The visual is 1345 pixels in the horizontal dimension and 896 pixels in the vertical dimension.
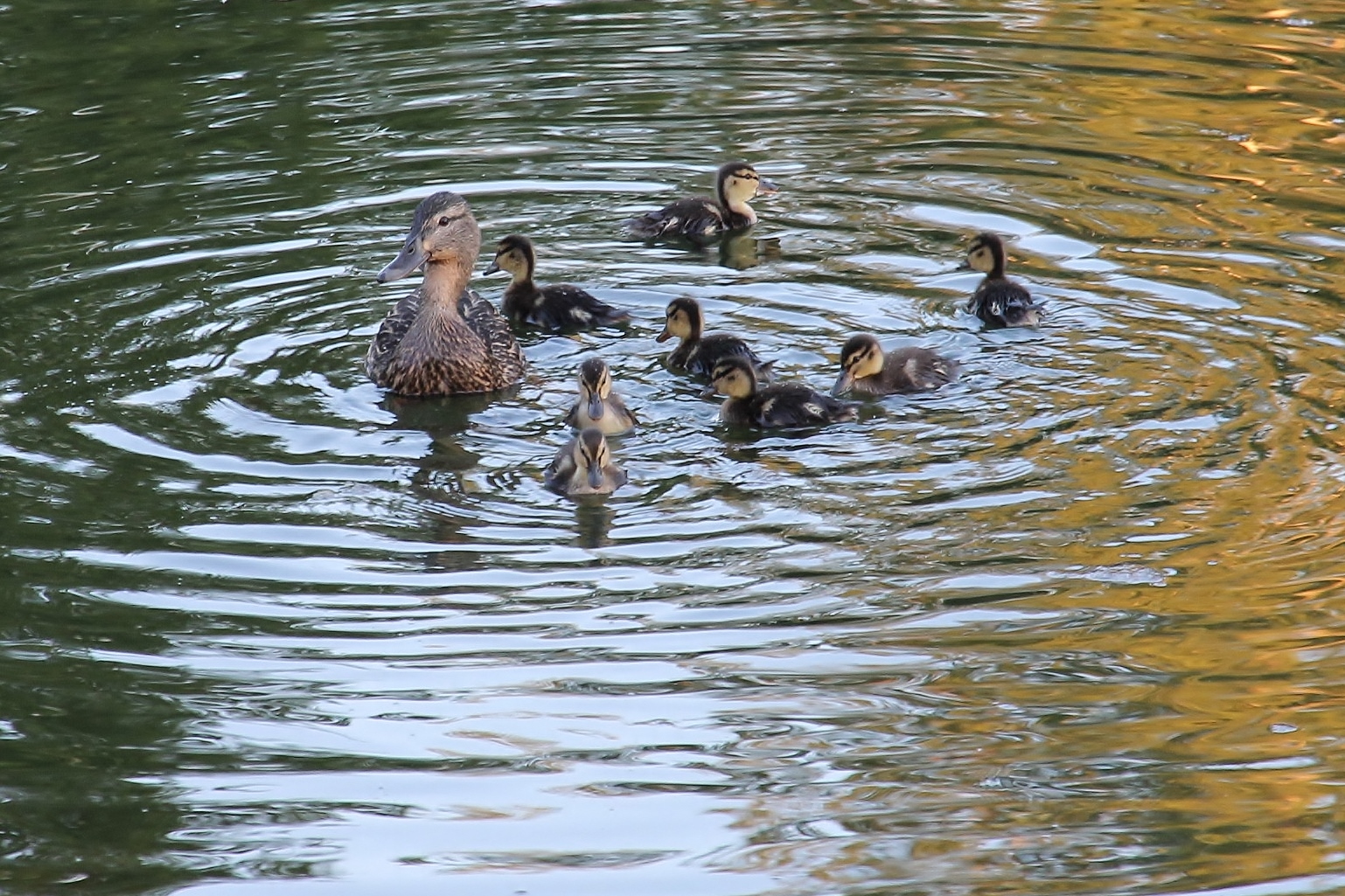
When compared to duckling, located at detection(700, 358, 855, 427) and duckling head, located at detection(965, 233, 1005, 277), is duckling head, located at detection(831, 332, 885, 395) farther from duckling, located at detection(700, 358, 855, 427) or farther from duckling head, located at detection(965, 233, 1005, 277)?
duckling head, located at detection(965, 233, 1005, 277)

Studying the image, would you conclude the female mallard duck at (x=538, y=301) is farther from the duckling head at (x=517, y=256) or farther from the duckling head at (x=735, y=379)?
the duckling head at (x=735, y=379)

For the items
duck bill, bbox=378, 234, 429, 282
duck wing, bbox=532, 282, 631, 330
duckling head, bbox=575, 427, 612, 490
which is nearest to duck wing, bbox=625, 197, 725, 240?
duck wing, bbox=532, 282, 631, 330

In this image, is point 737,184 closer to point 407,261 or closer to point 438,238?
point 438,238

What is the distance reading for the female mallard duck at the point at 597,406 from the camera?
6117mm

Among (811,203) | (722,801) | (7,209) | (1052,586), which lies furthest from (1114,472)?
(7,209)

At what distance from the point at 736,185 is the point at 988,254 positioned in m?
1.51

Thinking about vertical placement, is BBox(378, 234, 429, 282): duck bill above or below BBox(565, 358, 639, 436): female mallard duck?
above

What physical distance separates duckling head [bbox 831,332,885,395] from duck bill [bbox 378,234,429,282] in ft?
5.38

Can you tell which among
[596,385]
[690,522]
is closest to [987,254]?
[596,385]

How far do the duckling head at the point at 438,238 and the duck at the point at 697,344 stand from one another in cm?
83

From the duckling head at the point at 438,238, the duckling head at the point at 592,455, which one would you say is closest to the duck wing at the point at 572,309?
the duckling head at the point at 438,238

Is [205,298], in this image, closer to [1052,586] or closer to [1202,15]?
[1052,586]

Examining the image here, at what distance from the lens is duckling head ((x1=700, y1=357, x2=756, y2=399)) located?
6316mm

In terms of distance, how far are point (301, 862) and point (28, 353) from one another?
12.0 feet
